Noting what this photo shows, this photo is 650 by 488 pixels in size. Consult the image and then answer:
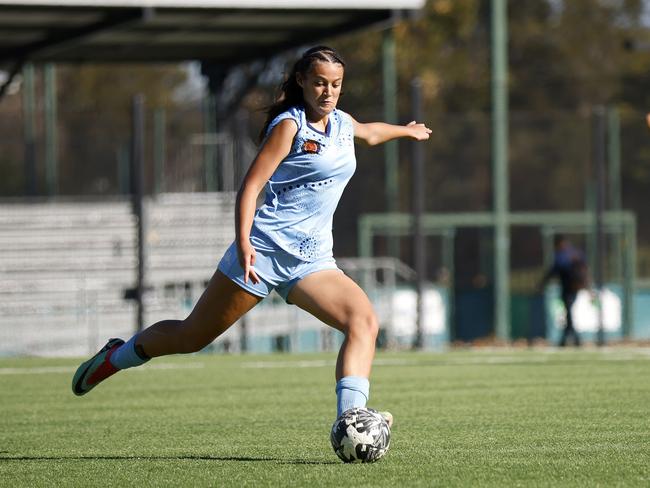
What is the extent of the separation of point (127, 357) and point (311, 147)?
65.0 inches

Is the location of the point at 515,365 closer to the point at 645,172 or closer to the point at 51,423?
the point at 51,423

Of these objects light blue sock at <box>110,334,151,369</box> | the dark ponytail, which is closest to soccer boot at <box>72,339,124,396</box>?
light blue sock at <box>110,334,151,369</box>

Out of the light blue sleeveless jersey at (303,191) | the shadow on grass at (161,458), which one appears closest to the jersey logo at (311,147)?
the light blue sleeveless jersey at (303,191)

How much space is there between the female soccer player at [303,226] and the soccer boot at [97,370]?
874 millimetres

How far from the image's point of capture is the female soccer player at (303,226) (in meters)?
7.05

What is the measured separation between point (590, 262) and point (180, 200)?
714cm

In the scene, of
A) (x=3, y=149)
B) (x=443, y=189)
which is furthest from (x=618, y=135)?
(x=3, y=149)

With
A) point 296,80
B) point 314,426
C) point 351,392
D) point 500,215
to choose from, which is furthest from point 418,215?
point 351,392

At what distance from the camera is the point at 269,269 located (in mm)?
7203

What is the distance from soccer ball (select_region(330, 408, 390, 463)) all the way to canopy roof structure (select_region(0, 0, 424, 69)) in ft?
52.4

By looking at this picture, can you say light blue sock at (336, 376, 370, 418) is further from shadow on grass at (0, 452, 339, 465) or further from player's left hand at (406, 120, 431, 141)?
player's left hand at (406, 120, 431, 141)

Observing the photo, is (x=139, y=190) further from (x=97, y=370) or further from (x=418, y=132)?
(x=418, y=132)

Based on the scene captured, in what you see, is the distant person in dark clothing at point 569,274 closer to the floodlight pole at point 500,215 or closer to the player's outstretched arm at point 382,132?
the floodlight pole at point 500,215

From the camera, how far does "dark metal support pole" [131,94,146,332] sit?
18125 millimetres
